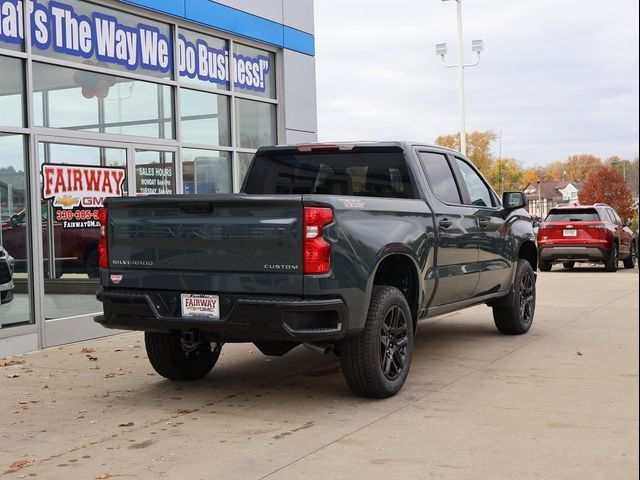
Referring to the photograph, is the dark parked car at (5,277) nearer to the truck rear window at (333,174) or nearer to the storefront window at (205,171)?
the truck rear window at (333,174)

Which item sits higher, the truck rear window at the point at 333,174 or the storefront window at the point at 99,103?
the storefront window at the point at 99,103

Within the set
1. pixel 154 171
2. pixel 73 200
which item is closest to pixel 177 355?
pixel 73 200

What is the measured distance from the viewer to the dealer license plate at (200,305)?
217 inches

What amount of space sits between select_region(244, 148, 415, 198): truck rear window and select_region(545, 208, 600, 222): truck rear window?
41.7 ft

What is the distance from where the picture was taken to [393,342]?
6.07 metres

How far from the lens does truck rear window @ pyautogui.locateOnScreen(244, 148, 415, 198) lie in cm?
701

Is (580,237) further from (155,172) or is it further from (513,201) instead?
(155,172)

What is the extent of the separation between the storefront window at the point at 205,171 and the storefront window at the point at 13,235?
290cm

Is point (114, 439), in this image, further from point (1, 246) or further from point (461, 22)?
point (461, 22)

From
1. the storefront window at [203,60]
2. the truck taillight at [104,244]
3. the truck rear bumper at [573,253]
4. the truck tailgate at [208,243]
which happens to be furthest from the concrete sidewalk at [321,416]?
the truck rear bumper at [573,253]

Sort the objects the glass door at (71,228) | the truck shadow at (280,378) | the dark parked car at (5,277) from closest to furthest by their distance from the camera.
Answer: the truck shadow at (280,378)
the dark parked car at (5,277)
the glass door at (71,228)

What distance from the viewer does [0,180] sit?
326 inches

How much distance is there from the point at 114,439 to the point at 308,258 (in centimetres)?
170

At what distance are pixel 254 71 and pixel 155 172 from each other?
2.99 metres
